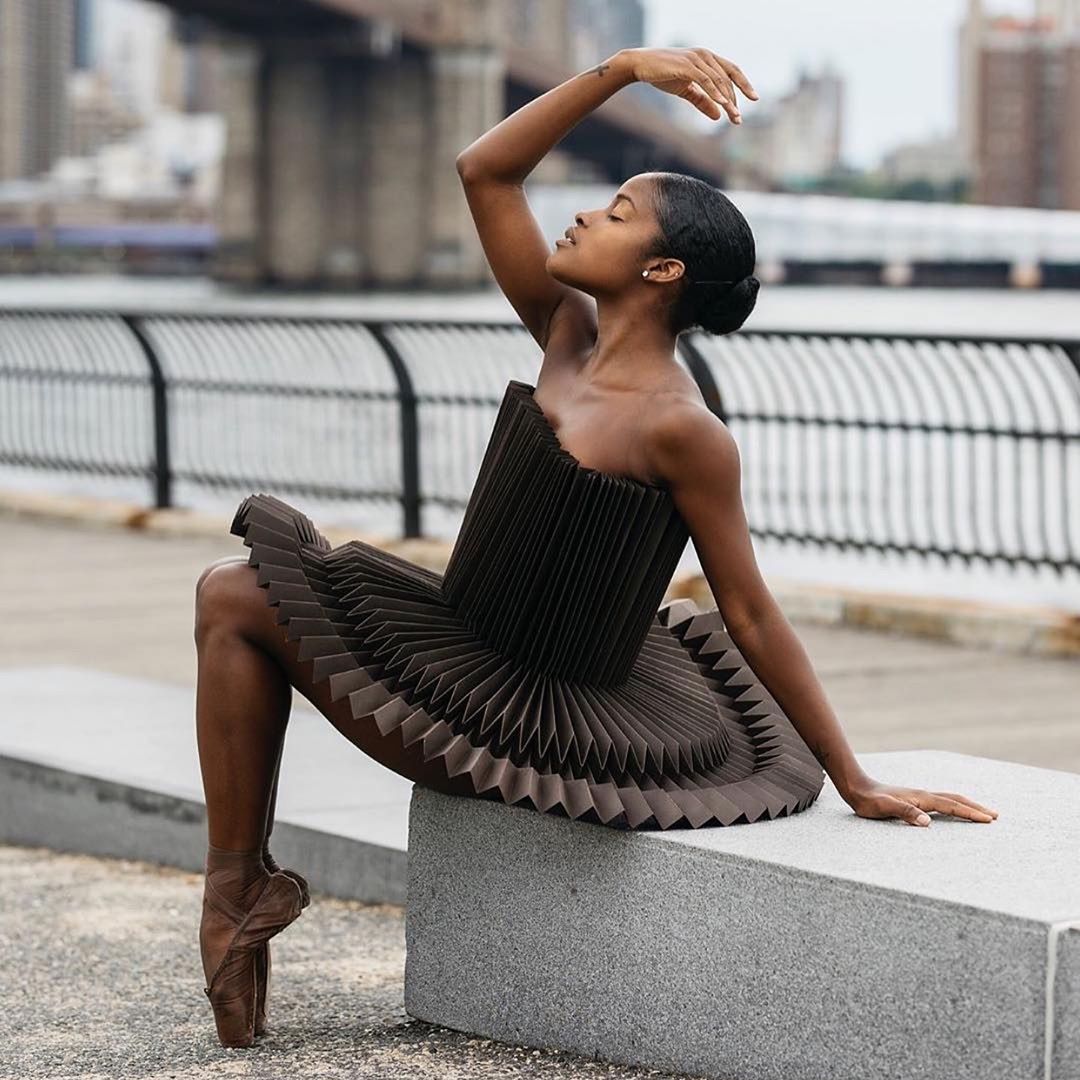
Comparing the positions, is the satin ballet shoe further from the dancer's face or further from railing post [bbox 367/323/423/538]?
railing post [bbox 367/323/423/538]

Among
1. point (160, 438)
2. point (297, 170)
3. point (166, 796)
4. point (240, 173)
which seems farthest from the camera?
point (240, 173)

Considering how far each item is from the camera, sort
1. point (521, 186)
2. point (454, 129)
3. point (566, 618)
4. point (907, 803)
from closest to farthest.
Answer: point (907, 803) < point (566, 618) < point (521, 186) < point (454, 129)

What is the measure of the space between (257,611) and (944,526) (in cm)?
1360

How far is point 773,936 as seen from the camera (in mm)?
3068

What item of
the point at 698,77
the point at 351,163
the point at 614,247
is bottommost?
the point at 351,163

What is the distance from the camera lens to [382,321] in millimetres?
10703

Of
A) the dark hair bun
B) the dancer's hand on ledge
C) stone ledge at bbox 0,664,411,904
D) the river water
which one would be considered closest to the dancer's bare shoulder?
the dark hair bun

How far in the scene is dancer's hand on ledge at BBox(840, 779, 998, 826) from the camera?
3.31 meters

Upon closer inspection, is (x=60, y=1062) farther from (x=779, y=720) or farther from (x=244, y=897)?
(x=779, y=720)

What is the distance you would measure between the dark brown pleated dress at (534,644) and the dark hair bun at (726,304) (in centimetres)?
31

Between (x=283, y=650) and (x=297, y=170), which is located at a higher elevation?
(x=283, y=650)

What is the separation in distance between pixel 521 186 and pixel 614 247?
13.8 inches

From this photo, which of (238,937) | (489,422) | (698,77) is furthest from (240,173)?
(238,937)

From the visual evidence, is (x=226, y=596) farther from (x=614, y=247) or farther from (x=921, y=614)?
(x=921, y=614)
